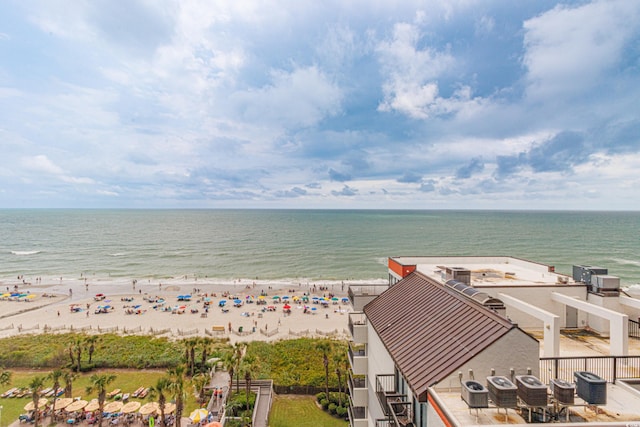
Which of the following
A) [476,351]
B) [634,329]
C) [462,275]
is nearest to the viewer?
[476,351]

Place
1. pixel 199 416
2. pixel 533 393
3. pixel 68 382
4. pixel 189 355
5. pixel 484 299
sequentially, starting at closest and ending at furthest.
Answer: pixel 533 393 → pixel 484 299 → pixel 199 416 → pixel 68 382 → pixel 189 355

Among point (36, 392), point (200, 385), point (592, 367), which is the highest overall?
point (592, 367)

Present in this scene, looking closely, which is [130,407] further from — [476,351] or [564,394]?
[564,394]

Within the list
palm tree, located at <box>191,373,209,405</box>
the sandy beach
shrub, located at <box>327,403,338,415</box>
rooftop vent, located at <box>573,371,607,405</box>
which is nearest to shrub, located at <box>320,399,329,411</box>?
shrub, located at <box>327,403,338,415</box>

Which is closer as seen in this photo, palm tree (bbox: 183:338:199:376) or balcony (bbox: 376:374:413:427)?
balcony (bbox: 376:374:413:427)

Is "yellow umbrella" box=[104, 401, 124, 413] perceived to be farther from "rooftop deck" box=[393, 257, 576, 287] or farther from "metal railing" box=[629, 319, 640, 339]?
"metal railing" box=[629, 319, 640, 339]

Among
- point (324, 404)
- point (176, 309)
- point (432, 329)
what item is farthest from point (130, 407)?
point (176, 309)
